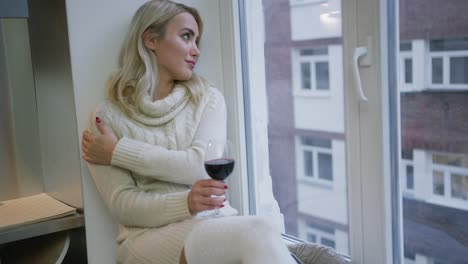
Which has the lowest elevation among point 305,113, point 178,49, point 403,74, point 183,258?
point 183,258

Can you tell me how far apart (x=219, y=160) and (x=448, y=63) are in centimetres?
61

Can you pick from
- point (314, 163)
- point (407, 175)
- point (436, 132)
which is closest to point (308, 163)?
point (314, 163)

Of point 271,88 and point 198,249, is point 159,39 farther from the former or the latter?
point 198,249

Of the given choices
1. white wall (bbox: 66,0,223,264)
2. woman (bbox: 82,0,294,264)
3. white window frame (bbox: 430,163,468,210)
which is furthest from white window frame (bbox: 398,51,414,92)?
white wall (bbox: 66,0,223,264)

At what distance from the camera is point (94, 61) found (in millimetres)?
1581

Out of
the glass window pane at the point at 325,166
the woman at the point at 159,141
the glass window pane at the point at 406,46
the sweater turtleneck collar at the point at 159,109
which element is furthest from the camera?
the glass window pane at the point at 325,166

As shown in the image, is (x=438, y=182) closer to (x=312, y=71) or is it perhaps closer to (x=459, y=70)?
(x=459, y=70)

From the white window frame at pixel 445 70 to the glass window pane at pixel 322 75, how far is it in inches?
14.1

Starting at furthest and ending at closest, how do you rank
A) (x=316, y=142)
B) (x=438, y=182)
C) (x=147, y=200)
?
(x=316, y=142) → (x=147, y=200) → (x=438, y=182)

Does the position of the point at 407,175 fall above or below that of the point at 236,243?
above

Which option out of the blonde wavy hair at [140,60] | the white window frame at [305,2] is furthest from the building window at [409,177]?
the blonde wavy hair at [140,60]

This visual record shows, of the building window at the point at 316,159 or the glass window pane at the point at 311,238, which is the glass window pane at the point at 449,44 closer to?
the building window at the point at 316,159

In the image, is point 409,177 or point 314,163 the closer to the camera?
point 409,177

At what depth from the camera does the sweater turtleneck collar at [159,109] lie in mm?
1487
